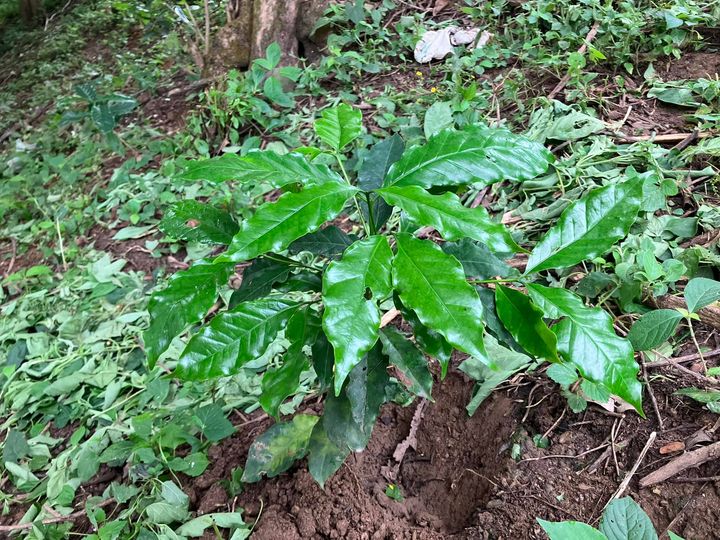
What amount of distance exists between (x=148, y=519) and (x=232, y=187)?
75.6 inches

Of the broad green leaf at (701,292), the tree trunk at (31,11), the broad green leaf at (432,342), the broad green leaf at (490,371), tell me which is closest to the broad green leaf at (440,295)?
the broad green leaf at (432,342)

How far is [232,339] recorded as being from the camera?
3.75ft

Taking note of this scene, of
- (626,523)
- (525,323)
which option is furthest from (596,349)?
(626,523)

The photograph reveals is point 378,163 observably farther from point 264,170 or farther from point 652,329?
point 652,329

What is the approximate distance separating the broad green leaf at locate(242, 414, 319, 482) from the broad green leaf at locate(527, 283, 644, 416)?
853mm

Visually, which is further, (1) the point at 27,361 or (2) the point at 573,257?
(1) the point at 27,361

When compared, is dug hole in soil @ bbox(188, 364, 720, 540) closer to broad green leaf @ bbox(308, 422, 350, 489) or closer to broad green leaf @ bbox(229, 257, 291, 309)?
broad green leaf @ bbox(308, 422, 350, 489)

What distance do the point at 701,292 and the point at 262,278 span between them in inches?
49.7

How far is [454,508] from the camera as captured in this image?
1604mm

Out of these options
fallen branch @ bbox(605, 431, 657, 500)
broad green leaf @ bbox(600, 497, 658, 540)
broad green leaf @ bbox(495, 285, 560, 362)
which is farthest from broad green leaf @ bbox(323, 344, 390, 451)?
fallen branch @ bbox(605, 431, 657, 500)

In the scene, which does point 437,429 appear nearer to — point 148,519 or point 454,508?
point 454,508

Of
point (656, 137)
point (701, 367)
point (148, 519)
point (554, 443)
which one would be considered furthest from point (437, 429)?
point (656, 137)

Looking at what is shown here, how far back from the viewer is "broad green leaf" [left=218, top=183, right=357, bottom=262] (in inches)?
38.8

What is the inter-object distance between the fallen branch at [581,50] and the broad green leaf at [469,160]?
186cm
